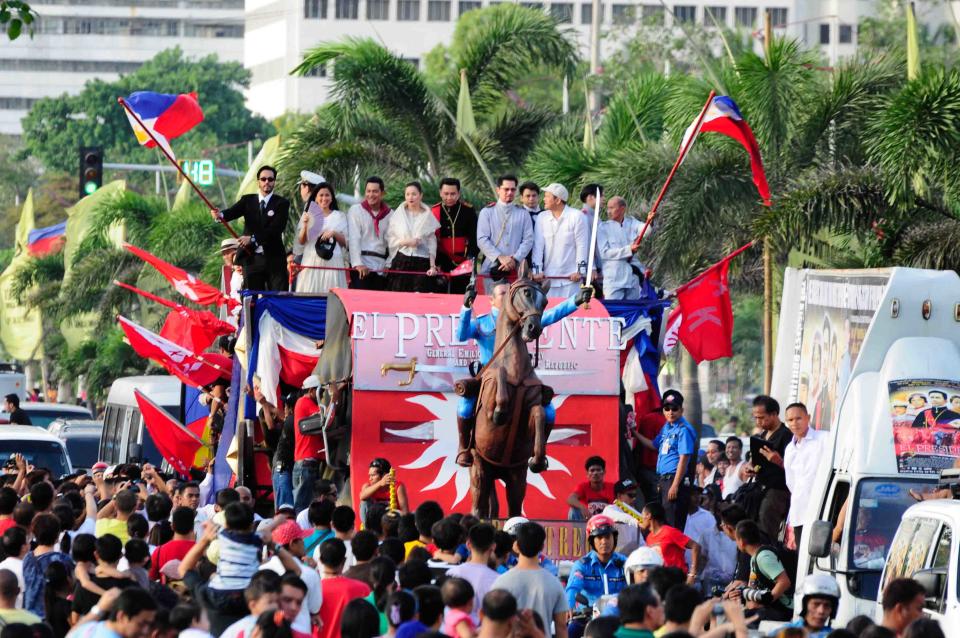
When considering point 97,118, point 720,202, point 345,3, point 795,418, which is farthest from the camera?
point 345,3

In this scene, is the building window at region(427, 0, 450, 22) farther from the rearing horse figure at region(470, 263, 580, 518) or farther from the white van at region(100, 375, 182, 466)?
the rearing horse figure at region(470, 263, 580, 518)

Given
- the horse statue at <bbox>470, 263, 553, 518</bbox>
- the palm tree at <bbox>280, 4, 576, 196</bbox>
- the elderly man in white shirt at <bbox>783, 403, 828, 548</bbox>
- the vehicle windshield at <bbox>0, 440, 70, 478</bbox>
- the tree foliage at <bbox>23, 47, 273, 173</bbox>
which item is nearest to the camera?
the elderly man in white shirt at <bbox>783, 403, 828, 548</bbox>

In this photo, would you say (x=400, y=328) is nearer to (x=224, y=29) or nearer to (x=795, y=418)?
(x=795, y=418)

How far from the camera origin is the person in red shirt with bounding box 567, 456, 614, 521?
15922mm

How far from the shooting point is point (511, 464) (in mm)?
15367

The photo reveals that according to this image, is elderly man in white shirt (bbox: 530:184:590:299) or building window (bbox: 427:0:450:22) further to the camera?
building window (bbox: 427:0:450:22)

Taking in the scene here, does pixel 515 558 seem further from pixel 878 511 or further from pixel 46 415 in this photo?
pixel 46 415

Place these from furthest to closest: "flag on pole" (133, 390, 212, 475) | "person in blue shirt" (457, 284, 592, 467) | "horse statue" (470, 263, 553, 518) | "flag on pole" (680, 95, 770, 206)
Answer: "flag on pole" (133, 390, 212, 475) → "flag on pole" (680, 95, 770, 206) → "person in blue shirt" (457, 284, 592, 467) → "horse statue" (470, 263, 553, 518)

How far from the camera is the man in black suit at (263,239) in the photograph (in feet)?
65.3

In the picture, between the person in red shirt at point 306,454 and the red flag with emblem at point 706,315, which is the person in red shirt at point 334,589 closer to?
the person in red shirt at point 306,454

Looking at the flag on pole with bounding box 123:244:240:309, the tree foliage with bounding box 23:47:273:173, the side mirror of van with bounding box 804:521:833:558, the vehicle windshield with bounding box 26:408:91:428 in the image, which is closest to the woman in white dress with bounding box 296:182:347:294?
the flag on pole with bounding box 123:244:240:309

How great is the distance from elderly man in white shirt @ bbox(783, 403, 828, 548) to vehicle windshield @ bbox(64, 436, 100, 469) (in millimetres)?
15568

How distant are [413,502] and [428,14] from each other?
92.0 m

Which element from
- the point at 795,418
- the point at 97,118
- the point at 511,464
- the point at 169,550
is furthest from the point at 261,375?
the point at 97,118
